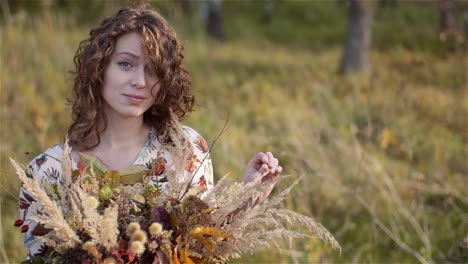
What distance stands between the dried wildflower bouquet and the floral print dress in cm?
24

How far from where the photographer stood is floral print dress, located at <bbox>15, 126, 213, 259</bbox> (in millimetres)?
1604

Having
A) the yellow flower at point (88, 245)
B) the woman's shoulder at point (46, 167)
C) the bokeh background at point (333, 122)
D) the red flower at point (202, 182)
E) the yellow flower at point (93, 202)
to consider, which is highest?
the yellow flower at point (93, 202)

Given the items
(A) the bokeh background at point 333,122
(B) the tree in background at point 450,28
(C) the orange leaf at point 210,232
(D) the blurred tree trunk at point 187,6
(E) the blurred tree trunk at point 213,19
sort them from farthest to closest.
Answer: (E) the blurred tree trunk at point 213,19, (D) the blurred tree trunk at point 187,6, (B) the tree in background at point 450,28, (A) the bokeh background at point 333,122, (C) the orange leaf at point 210,232

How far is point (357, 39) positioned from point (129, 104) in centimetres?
679

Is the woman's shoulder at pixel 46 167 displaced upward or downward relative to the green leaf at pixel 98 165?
downward

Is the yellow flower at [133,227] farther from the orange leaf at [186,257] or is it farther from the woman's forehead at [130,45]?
the woman's forehead at [130,45]

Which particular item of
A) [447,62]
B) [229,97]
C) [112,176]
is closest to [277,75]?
[229,97]

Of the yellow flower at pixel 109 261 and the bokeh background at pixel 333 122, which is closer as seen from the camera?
the yellow flower at pixel 109 261

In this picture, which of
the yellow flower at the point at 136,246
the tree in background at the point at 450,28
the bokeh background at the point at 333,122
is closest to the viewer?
the yellow flower at the point at 136,246

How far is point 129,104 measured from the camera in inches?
66.4

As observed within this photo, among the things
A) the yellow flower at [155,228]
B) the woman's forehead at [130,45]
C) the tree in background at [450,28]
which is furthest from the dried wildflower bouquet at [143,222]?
the tree in background at [450,28]

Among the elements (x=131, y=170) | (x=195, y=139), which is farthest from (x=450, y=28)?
(x=131, y=170)

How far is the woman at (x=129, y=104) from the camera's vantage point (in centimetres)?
167

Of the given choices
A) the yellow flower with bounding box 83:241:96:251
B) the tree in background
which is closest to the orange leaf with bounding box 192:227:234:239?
the yellow flower with bounding box 83:241:96:251
